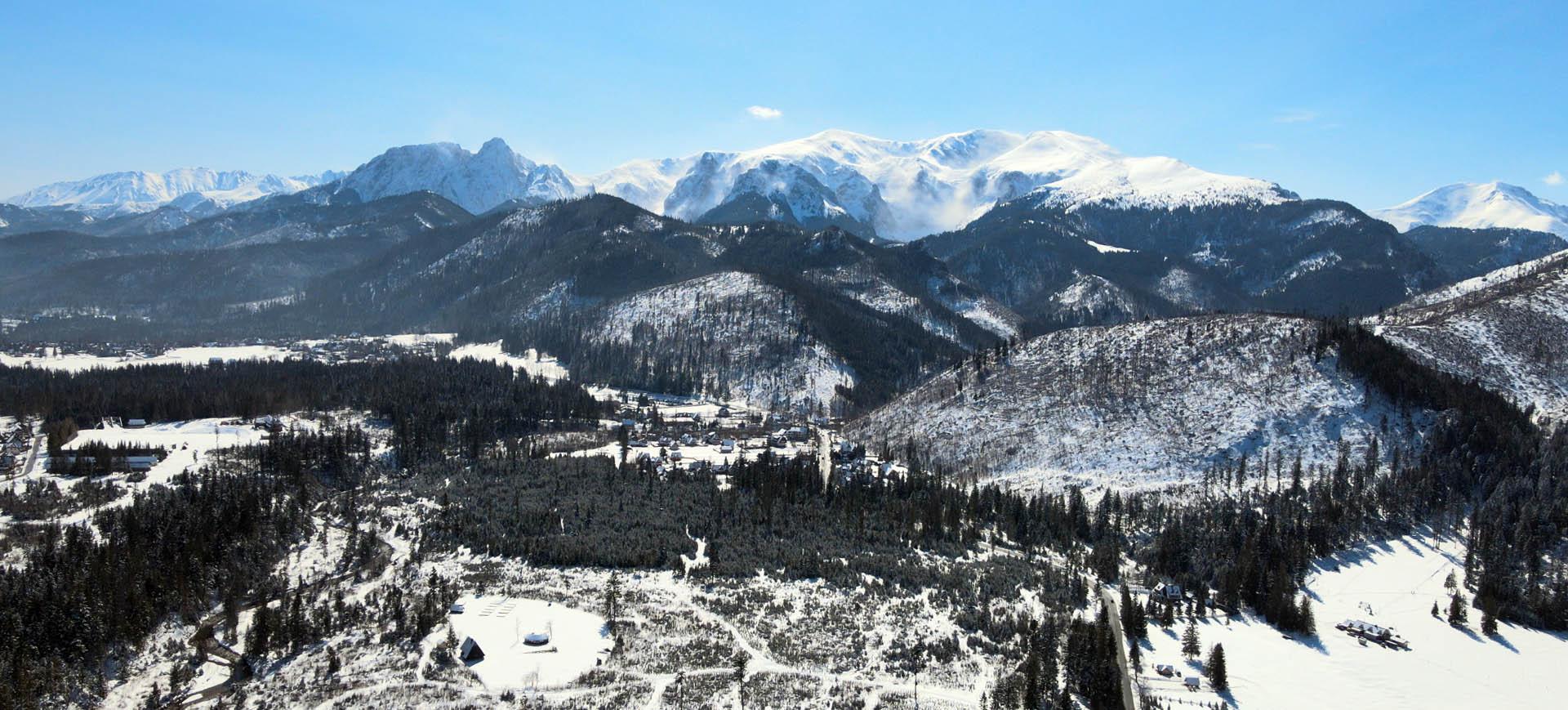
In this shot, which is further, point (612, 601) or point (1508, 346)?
point (1508, 346)

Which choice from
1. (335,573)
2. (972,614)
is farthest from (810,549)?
(335,573)


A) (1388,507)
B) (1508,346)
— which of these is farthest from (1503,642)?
(1508,346)

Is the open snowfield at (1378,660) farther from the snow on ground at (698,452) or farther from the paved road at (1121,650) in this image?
the snow on ground at (698,452)

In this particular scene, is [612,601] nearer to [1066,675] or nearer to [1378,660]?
[1066,675]

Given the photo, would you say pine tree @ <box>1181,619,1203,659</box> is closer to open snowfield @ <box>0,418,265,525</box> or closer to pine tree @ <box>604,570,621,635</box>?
pine tree @ <box>604,570,621,635</box>

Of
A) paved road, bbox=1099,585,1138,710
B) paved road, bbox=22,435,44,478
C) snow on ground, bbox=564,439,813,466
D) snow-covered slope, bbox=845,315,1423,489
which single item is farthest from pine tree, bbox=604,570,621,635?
paved road, bbox=22,435,44,478

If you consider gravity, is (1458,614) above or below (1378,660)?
above
